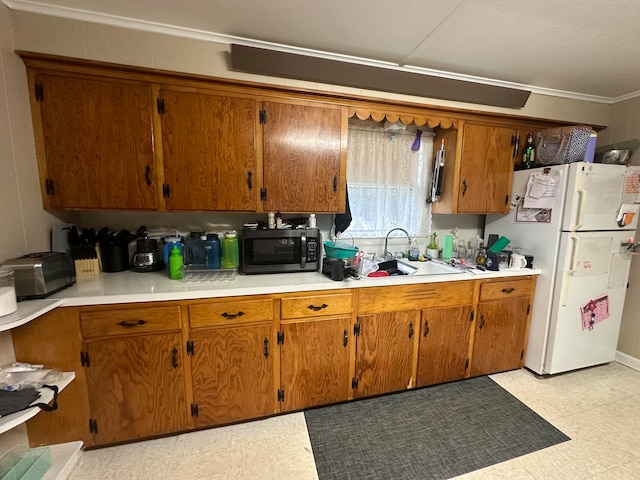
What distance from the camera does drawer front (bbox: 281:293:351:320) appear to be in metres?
1.73

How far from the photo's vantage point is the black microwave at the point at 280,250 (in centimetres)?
187

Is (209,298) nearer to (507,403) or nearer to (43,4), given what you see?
(43,4)

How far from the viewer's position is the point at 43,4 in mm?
1502

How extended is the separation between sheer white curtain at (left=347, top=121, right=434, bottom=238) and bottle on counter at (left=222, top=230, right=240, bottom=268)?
3.34ft

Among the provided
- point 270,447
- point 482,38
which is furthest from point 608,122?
point 270,447

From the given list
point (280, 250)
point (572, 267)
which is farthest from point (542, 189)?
point (280, 250)

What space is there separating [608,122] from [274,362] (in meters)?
3.85

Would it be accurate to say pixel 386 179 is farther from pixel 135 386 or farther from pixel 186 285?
pixel 135 386

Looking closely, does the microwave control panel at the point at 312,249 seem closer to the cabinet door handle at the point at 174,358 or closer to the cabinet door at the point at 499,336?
the cabinet door handle at the point at 174,358

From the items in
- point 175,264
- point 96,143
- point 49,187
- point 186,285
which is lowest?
point 186,285

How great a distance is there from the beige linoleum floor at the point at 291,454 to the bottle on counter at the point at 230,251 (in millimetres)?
1082

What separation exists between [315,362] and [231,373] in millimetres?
544

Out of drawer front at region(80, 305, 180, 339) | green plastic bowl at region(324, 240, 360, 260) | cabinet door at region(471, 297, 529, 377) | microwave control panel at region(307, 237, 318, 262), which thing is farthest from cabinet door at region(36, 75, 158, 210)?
cabinet door at region(471, 297, 529, 377)

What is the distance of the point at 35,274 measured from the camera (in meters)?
1.34
